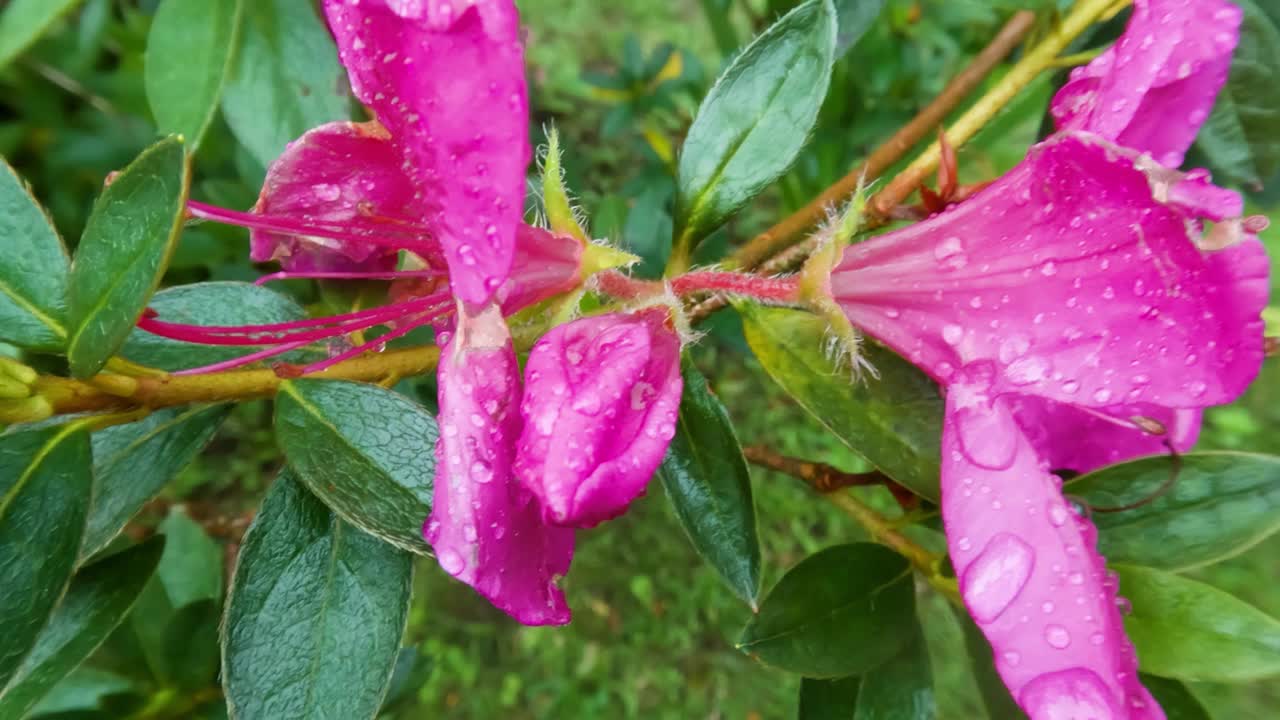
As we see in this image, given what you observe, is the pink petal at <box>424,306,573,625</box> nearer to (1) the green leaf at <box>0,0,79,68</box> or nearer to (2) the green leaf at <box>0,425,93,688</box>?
(2) the green leaf at <box>0,425,93,688</box>

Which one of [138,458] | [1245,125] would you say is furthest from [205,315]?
[1245,125]

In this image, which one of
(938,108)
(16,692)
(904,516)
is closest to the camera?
(16,692)

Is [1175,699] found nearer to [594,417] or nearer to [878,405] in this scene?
[878,405]

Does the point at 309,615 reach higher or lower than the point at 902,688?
higher

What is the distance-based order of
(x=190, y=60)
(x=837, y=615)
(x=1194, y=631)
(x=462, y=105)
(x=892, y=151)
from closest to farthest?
(x=462, y=105)
(x=1194, y=631)
(x=837, y=615)
(x=190, y=60)
(x=892, y=151)

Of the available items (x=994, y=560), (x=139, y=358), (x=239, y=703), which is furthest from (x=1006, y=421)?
(x=139, y=358)

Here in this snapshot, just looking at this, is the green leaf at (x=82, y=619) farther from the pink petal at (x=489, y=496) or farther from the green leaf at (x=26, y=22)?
the green leaf at (x=26, y=22)

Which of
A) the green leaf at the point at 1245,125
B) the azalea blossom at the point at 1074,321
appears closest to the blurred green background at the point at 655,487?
the green leaf at the point at 1245,125

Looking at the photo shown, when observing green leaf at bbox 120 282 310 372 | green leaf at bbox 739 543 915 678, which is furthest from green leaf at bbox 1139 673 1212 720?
green leaf at bbox 120 282 310 372

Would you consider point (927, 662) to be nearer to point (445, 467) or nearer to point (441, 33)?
point (445, 467)
